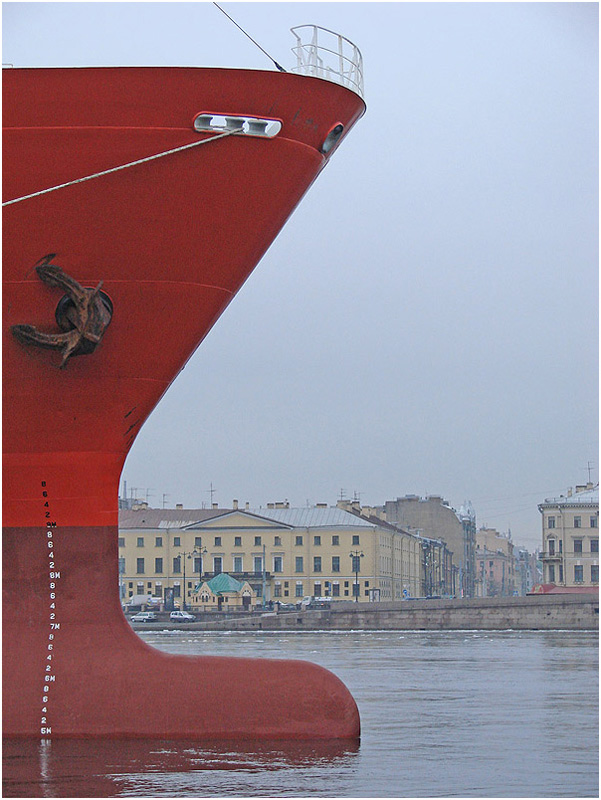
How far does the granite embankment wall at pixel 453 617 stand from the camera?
5503cm

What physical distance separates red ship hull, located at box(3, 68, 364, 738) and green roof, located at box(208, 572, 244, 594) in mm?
58976

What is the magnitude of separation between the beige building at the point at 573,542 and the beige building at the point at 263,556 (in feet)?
32.3

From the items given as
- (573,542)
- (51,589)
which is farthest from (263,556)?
(51,589)

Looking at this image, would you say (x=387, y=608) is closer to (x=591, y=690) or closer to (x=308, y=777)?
(x=591, y=690)

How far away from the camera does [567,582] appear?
231 feet

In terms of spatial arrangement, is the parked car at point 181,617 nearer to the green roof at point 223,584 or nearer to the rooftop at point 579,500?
the green roof at point 223,584

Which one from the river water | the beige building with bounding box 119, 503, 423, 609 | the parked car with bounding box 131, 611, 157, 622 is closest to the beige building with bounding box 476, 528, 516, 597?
the beige building with bounding box 119, 503, 423, 609

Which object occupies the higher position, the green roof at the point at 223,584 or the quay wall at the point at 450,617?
the green roof at the point at 223,584

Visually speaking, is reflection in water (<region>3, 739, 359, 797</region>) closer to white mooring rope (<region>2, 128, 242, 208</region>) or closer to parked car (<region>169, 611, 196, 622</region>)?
white mooring rope (<region>2, 128, 242, 208</region>)

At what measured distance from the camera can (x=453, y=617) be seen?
188 feet

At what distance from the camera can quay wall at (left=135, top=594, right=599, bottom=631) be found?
181ft

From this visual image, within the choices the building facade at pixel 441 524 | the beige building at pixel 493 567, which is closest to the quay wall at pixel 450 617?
the building facade at pixel 441 524

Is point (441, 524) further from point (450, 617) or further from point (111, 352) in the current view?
point (111, 352)

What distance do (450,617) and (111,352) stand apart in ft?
156
